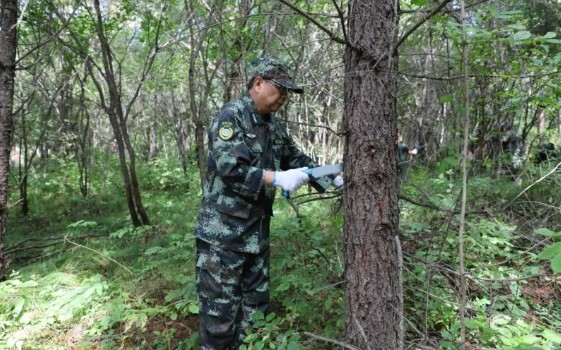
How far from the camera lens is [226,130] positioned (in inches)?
97.9

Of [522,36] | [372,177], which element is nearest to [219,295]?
[372,177]

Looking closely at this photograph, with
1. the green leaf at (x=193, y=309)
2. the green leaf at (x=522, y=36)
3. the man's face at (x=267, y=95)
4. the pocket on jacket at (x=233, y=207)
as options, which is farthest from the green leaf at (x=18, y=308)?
the green leaf at (x=522, y=36)

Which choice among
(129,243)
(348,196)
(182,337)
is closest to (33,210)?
(129,243)

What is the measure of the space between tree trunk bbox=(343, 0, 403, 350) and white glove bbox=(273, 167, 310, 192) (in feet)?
1.30

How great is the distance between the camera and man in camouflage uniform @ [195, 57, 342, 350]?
2.49 meters

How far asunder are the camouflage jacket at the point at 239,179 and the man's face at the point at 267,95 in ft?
0.20

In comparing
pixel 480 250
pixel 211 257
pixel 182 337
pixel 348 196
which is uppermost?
pixel 348 196

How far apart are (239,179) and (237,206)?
0.29 m

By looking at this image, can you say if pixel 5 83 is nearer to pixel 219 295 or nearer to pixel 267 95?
pixel 267 95

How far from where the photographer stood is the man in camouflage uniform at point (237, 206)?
A: 2.49m

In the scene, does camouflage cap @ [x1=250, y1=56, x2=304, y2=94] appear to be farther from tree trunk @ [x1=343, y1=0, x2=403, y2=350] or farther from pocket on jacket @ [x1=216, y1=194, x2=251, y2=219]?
pocket on jacket @ [x1=216, y1=194, x2=251, y2=219]

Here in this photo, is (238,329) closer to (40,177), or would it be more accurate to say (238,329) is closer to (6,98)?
(6,98)

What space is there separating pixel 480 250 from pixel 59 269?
4.13 m

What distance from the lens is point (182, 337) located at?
2.98 meters
